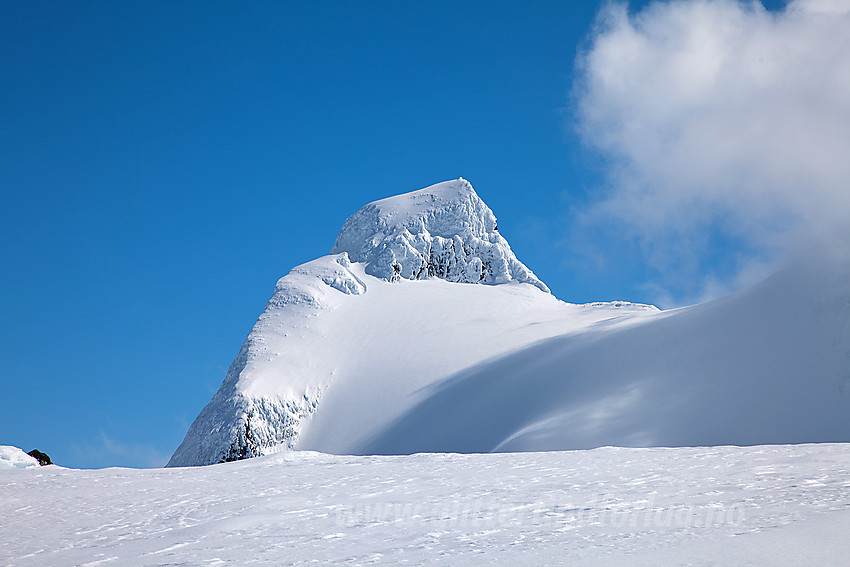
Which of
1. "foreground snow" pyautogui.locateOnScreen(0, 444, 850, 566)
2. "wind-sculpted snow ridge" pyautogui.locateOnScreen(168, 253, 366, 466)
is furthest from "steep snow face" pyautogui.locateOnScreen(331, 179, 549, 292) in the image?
"foreground snow" pyautogui.locateOnScreen(0, 444, 850, 566)

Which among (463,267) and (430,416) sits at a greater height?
(463,267)

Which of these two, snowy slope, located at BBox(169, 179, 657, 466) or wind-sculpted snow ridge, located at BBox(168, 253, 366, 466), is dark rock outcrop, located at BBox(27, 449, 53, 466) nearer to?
wind-sculpted snow ridge, located at BBox(168, 253, 366, 466)

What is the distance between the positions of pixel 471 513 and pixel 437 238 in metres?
47.8

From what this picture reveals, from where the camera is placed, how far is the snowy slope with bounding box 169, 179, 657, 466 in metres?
34.7

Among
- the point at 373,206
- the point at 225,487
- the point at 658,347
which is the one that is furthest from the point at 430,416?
the point at 373,206

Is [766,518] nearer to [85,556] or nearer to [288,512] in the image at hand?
[288,512]

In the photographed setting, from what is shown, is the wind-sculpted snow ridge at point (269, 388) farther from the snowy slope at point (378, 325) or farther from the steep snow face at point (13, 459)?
the steep snow face at point (13, 459)

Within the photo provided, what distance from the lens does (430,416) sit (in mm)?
30188

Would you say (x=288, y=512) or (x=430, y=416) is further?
(x=430, y=416)

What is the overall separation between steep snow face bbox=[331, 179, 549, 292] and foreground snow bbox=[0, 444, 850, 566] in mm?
41756

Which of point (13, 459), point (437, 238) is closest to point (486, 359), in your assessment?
point (437, 238)

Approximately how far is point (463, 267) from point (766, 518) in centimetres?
4890

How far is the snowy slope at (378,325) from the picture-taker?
3469cm

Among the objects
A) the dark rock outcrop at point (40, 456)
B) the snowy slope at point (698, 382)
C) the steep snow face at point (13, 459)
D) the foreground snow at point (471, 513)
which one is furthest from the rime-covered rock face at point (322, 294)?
the foreground snow at point (471, 513)
